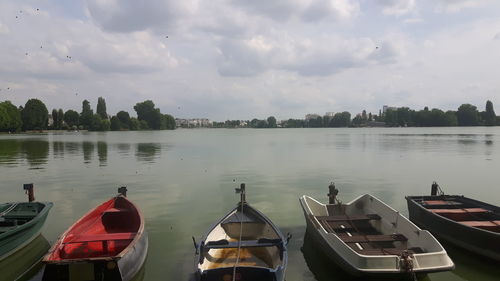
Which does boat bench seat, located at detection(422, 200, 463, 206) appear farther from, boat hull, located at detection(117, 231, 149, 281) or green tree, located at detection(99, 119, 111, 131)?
green tree, located at detection(99, 119, 111, 131)

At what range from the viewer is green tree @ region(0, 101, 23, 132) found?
13525cm

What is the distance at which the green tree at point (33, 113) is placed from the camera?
15350 cm

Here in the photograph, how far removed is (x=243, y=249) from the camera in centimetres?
1279

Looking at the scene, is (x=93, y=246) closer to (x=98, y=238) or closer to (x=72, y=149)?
(x=98, y=238)

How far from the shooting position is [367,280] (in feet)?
37.0

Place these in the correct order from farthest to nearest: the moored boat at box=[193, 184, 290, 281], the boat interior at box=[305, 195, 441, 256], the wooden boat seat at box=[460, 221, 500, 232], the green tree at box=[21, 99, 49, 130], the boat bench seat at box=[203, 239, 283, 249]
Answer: the green tree at box=[21, 99, 49, 130]
the wooden boat seat at box=[460, 221, 500, 232]
the boat interior at box=[305, 195, 441, 256]
the boat bench seat at box=[203, 239, 283, 249]
the moored boat at box=[193, 184, 290, 281]

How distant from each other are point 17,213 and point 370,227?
587 inches

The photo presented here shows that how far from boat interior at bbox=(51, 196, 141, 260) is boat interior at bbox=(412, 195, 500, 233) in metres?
12.6

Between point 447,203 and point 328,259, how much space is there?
735cm

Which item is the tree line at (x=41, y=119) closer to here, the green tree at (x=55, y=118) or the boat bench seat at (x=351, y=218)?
the green tree at (x=55, y=118)

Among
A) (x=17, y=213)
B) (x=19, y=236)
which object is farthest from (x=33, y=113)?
(x=19, y=236)

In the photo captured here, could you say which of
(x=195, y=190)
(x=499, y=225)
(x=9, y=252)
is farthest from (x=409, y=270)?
(x=195, y=190)

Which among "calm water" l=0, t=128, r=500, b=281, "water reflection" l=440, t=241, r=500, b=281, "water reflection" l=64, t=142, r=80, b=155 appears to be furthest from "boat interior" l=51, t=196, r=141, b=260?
"water reflection" l=64, t=142, r=80, b=155

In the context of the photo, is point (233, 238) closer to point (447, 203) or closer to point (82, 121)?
point (447, 203)
